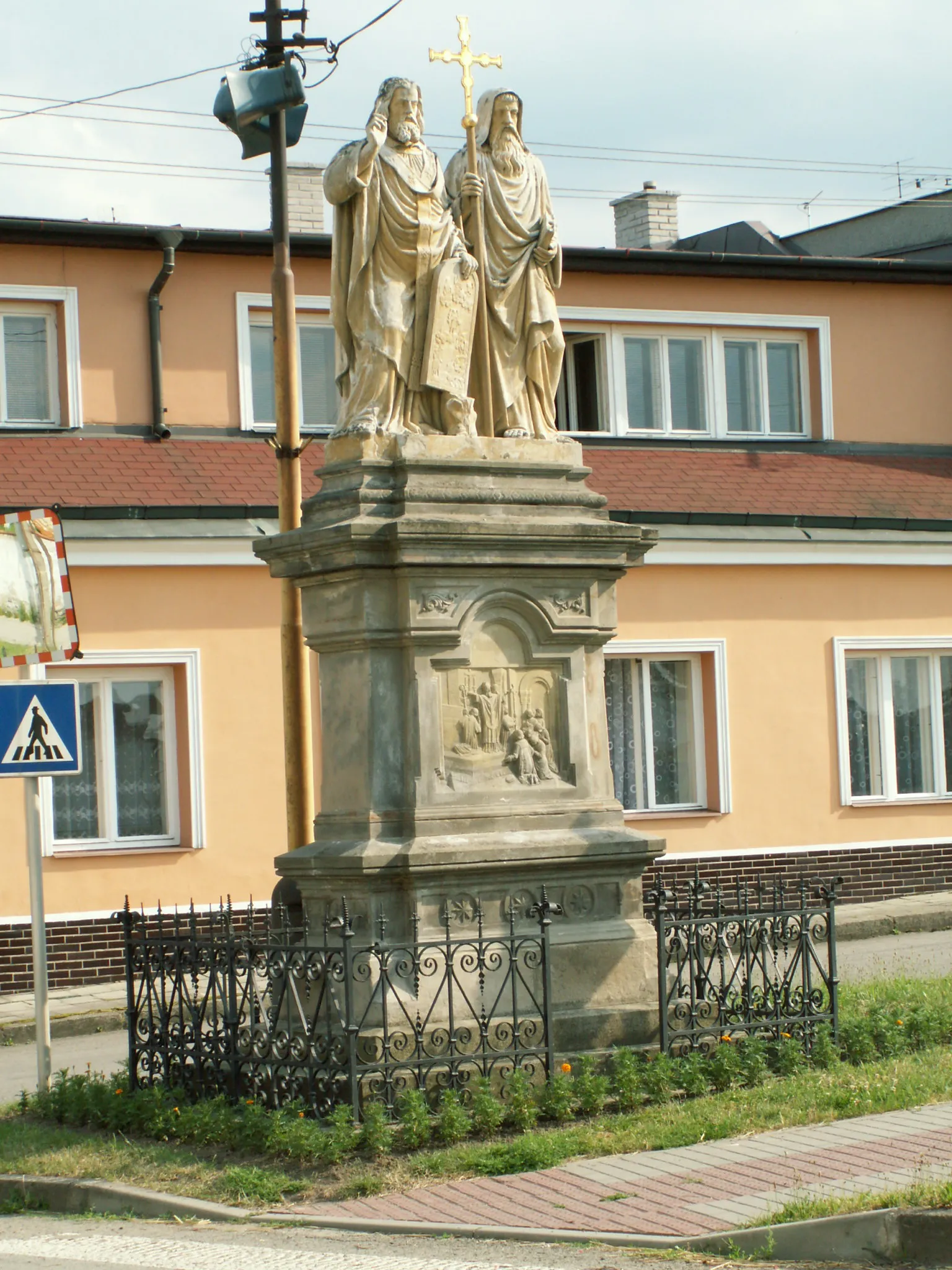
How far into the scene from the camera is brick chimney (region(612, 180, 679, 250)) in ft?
87.3

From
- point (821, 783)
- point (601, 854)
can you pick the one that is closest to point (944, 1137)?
point (601, 854)

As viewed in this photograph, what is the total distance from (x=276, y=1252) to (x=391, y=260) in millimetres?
5077

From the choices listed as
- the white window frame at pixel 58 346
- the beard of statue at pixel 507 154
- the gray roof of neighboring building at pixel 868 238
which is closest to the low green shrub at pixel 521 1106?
the beard of statue at pixel 507 154

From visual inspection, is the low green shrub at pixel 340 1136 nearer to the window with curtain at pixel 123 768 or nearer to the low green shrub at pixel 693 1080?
the low green shrub at pixel 693 1080

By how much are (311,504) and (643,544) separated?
1730 millimetres

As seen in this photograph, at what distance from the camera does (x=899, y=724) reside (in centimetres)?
1941

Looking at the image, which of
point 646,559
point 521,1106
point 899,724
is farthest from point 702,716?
point 521,1106

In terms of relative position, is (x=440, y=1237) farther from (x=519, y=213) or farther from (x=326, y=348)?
(x=326, y=348)

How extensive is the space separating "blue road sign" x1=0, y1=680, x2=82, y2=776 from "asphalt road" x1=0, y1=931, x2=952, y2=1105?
195 cm

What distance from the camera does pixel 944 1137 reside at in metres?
7.85

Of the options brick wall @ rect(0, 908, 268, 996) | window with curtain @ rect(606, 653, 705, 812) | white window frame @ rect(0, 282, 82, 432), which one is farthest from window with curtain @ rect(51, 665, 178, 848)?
window with curtain @ rect(606, 653, 705, 812)

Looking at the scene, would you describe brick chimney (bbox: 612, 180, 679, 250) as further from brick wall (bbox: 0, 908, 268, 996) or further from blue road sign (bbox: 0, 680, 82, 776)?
blue road sign (bbox: 0, 680, 82, 776)

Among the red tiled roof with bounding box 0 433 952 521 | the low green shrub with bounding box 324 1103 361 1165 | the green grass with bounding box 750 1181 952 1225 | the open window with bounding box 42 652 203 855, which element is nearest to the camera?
the green grass with bounding box 750 1181 952 1225

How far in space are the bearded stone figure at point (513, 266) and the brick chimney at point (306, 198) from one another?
11.6 m
